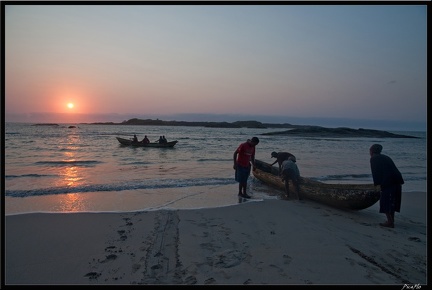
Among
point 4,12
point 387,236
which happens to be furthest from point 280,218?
point 4,12

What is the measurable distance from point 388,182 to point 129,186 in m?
8.25

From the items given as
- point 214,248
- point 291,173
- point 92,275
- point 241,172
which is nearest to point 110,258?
point 92,275

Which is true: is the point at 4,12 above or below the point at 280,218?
above

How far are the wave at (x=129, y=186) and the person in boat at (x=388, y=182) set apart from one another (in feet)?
20.8

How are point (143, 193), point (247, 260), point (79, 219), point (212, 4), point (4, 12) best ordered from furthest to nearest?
point (143, 193), point (79, 219), point (247, 260), point (212, 4), point (4, 12)

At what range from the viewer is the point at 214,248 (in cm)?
525

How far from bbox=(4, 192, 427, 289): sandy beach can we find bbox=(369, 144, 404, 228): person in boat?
450 mm

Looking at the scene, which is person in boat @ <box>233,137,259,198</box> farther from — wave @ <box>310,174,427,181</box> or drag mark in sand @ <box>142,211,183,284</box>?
wave @ <box>310,174,427,181</box>

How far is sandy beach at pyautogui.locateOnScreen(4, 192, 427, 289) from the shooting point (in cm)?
430

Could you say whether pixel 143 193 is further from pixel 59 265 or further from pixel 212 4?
pixel 212 4

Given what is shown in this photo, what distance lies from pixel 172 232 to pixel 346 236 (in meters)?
3.40

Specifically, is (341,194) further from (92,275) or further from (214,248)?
(92,275)

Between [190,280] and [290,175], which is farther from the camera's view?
[290,175]

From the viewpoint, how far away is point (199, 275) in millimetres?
4277
